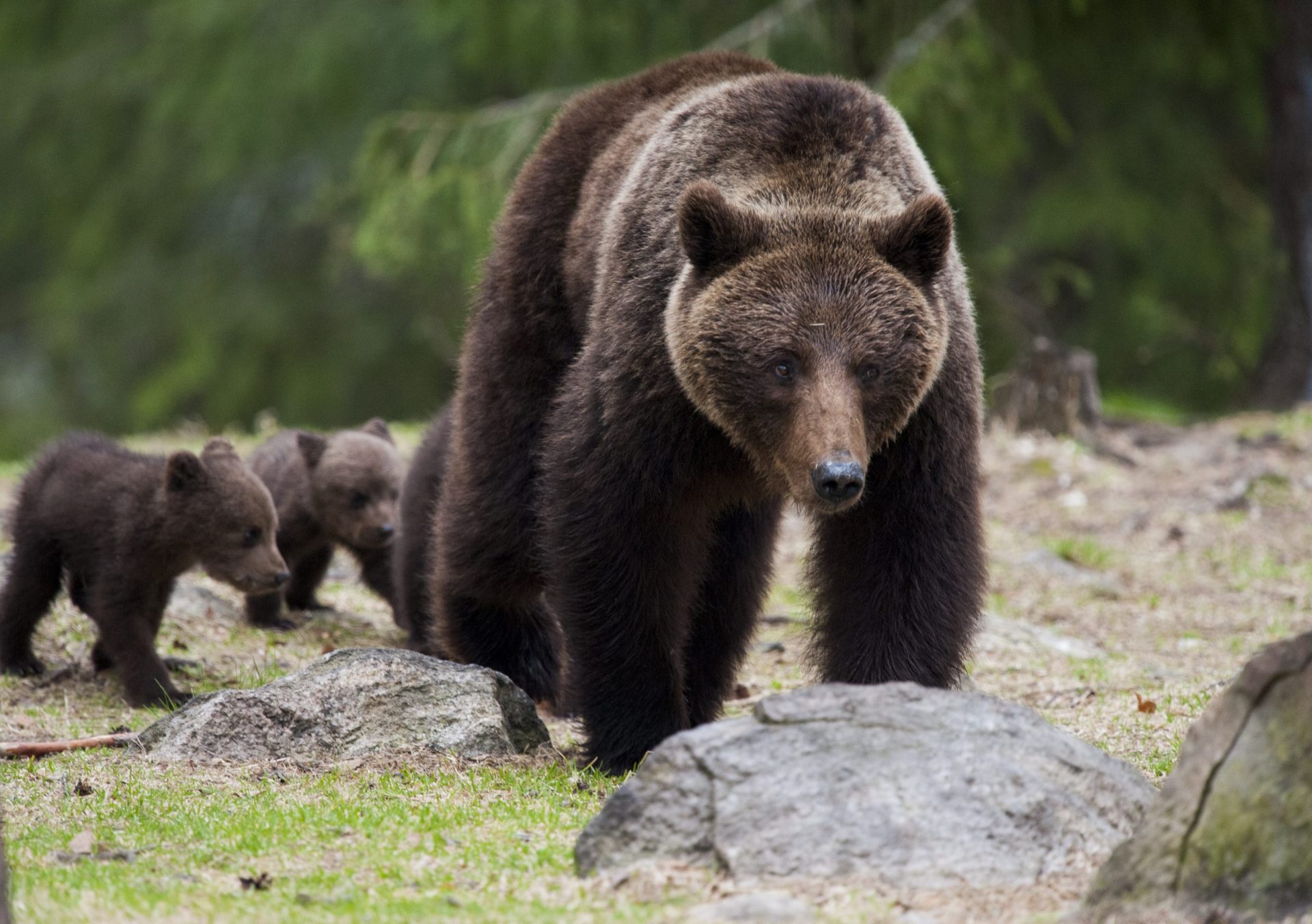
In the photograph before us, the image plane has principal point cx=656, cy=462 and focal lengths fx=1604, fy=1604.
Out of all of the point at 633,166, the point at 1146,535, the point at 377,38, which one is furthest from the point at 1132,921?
the point at 377,38

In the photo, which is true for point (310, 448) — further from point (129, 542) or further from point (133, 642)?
point (133, 642)

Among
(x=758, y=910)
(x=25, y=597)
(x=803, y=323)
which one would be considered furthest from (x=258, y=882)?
(x=25, y=597)

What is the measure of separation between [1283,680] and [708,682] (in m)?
3.23

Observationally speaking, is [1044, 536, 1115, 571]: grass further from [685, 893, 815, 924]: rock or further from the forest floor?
[685, 893, 815, 924]: rock

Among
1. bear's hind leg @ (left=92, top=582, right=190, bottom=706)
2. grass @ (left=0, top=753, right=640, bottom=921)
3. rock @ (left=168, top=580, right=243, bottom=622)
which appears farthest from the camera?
rock @ (left=168, top=580, right=243, bottom=622)

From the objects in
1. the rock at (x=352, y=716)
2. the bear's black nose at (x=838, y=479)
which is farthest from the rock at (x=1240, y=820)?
the rock at (x=352, y=716)

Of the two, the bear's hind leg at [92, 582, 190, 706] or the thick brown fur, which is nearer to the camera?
the bear's hind leg at [92, 582, 190, 706]

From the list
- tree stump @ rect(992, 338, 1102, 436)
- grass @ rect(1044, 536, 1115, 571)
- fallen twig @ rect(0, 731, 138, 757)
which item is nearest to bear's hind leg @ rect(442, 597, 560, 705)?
fallen twig @ rect(0, 731, 138, 757)

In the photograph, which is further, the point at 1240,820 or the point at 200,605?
the point at 200,605

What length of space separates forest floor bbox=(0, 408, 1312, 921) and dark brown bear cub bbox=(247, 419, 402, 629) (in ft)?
0.80

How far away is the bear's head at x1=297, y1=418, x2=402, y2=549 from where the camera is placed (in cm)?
816

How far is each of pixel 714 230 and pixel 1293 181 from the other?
12.0 m

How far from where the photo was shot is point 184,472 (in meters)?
6.82

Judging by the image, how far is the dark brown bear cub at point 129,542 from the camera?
6625 millimetres
